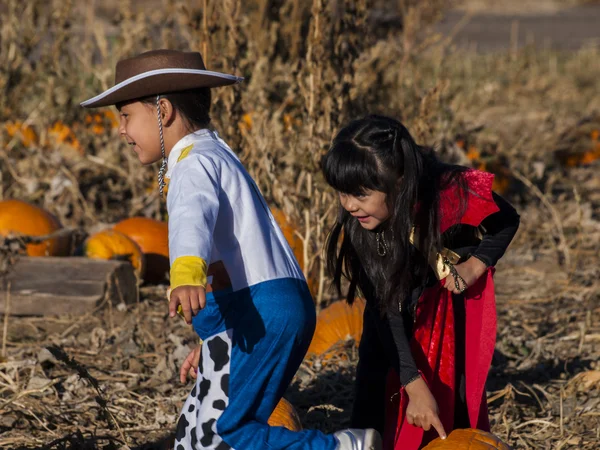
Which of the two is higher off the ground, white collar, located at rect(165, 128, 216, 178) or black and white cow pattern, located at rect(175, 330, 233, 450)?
white collar, located at rect(165, 128, 216, 178)

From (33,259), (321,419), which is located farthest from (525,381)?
(33,259)

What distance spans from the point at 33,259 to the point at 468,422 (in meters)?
2.68

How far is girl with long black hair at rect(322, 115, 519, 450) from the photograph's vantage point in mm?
2779

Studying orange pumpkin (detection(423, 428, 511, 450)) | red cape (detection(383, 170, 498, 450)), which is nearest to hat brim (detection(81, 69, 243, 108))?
red cape (detection(383, 170, 498, 450))

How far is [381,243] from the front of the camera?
2.89 meters

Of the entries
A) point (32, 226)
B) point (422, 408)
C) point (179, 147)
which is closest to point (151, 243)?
point (32, 226)

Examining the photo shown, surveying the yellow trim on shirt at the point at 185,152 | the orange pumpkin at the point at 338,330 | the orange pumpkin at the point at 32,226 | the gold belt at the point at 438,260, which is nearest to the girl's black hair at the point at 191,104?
the yellow trim on shirt at the point at 185,152

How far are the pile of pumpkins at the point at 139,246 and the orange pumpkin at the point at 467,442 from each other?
4.82 ft

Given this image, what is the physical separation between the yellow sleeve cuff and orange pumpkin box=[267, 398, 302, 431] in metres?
1.03

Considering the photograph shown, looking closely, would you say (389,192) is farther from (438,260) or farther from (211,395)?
(211,395)

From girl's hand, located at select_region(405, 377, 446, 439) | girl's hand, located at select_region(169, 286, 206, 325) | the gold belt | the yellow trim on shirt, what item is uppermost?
the yellow trim on shirt

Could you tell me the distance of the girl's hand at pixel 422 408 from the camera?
9.07ft

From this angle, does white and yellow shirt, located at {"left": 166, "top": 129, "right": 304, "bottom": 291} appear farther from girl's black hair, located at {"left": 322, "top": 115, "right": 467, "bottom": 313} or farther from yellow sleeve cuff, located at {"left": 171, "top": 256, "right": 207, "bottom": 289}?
girl's black hair, located at {"left": 322, "top": 115, "right": 467, "bottom": 313}

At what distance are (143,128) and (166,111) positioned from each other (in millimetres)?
85
